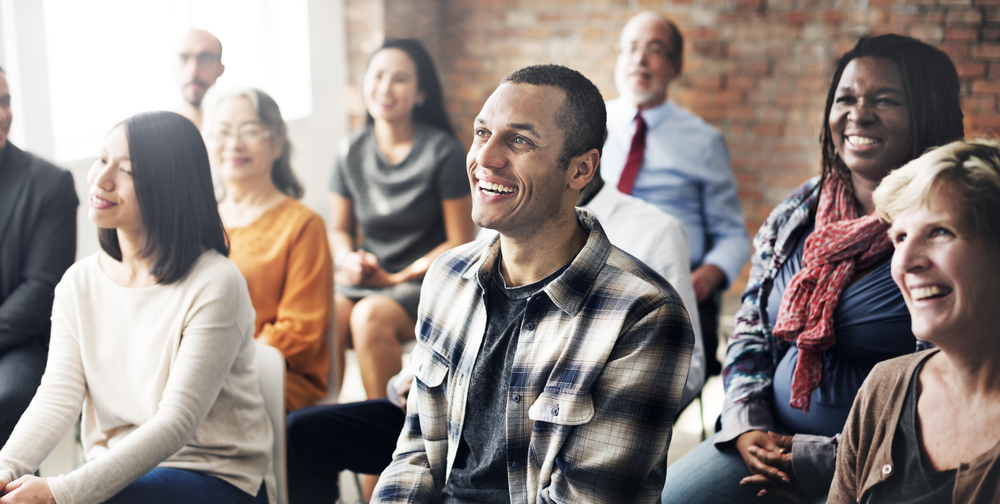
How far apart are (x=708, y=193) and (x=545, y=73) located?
1694 millimetres

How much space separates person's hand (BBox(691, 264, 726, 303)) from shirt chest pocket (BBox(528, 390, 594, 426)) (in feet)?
4.41

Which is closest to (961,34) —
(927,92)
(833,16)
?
(833,16)

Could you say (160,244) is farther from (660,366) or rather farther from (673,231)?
(673,231)

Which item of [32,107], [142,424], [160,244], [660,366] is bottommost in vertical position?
[142,424]

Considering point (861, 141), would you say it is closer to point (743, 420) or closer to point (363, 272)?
point (743, 420)

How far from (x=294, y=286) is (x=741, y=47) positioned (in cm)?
306

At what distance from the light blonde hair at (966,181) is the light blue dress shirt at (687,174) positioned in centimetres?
157

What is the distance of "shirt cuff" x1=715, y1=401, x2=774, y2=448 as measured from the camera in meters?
1.66

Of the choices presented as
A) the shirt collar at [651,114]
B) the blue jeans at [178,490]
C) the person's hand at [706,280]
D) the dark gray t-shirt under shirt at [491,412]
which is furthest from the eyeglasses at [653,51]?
the blue jeans at [178,490]

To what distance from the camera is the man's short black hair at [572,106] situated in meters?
1.34

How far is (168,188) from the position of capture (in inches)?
63.1

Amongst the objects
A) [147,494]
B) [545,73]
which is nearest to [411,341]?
[147,494]

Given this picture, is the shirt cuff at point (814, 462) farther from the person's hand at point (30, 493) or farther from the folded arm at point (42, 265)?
the folded arm at point (42, 265)

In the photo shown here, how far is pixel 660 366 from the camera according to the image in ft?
4.12
